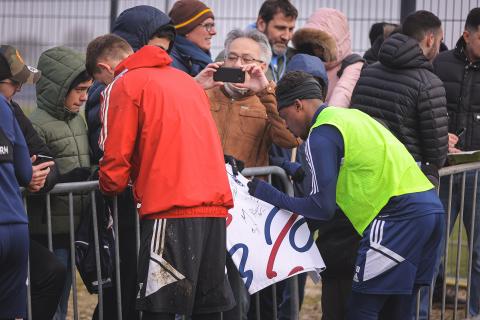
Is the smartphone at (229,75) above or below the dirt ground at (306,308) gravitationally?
above

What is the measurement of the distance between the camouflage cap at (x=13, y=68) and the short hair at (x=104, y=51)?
0.56m

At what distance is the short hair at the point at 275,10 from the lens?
29.0ft

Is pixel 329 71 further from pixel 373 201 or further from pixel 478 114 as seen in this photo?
pixel 373 201

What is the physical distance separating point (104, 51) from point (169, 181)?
134 cm

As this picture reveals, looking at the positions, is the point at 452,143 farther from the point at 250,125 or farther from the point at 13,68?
the point at 13,68

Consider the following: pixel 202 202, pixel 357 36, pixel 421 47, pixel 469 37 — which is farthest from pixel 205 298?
pixel 357 36

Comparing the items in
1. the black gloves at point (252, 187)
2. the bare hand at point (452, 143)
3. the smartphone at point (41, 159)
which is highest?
the smartphone at point (41, 159)

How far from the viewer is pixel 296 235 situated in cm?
657

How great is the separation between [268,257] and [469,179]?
2203 millimetres

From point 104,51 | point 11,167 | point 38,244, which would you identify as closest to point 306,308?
point 104,51

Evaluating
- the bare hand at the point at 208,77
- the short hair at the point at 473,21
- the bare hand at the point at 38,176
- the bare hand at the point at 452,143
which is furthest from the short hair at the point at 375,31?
the bare hand at the point at 38,176

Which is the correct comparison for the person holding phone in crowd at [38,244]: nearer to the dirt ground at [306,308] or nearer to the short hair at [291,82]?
the short hair at [291,82]

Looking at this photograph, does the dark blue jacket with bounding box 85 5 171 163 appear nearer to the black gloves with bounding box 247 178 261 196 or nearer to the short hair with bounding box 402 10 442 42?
the black gloves with bounding box 247 178 261 196

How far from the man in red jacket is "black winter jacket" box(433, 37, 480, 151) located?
298 cm
